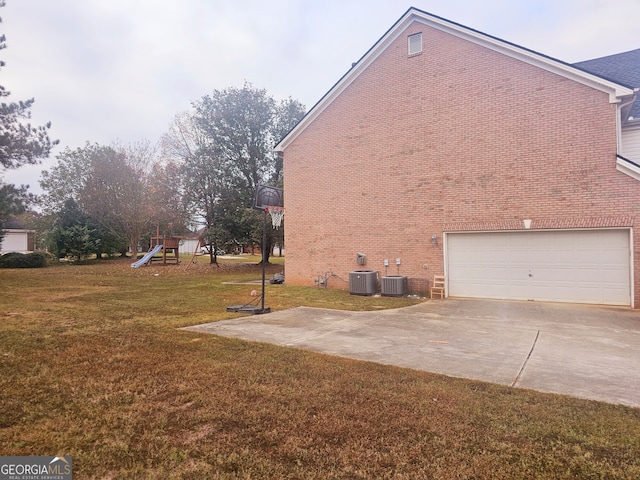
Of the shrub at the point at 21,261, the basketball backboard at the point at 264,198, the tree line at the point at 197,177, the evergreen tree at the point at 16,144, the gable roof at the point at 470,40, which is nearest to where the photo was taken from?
the basketball backboard at the point at 264,198

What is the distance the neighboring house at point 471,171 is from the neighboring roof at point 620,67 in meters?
0.08

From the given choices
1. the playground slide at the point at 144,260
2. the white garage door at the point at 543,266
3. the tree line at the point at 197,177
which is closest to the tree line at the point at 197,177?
the tree line at the point at 197,177

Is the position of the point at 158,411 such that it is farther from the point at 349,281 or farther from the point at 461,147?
the point at 461,147

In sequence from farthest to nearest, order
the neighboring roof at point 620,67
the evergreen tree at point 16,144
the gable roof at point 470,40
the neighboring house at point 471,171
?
1. the evergreen tree at point 16,144
2. the neighboring roof at point 620,67
3. the neighboring house at point 471,171
4. the gable roof at point 470,40

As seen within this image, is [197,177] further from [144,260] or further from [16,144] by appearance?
[16,144]

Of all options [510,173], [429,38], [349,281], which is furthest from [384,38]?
[349,281]

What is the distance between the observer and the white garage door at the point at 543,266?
10.2 m

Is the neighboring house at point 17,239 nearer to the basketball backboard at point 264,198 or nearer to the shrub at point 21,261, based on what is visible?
the shrub at point 21,261

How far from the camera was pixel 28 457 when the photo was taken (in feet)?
8.73

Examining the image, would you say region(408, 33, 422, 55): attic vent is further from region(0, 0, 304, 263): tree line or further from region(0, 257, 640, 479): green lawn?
region(0, 0, 304, 263): tree line

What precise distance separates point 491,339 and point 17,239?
52.7m

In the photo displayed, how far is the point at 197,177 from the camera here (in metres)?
23.2

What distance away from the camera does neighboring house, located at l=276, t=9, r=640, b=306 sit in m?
10.3

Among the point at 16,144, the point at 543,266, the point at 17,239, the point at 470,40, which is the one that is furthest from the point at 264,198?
the point at 17,239
